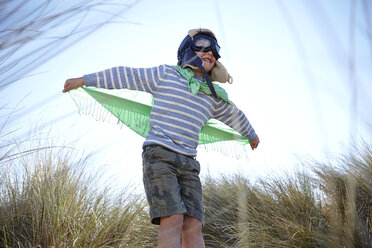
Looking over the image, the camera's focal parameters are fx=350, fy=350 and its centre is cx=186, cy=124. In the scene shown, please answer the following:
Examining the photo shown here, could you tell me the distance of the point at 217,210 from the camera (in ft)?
12.2

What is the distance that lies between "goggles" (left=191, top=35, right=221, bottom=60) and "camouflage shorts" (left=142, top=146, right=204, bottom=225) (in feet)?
2.97

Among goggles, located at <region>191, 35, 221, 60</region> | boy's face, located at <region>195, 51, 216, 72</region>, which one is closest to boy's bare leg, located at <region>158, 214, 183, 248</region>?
boy's face, located at <region>195, 51, 216, 72</region>

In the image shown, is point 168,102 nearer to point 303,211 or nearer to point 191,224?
point 191,224

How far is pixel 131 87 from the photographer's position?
8.03 ft

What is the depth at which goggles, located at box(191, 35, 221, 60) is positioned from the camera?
274 cm

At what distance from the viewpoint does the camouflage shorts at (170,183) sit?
212 centimetres

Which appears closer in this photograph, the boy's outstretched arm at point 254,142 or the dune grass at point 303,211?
the dune grass at point 303,211

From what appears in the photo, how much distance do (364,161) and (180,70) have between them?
1.74 m

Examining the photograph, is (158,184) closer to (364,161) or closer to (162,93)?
(162,93)

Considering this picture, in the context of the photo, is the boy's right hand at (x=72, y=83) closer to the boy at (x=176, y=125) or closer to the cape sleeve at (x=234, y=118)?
the boy at (x=176, y=125)

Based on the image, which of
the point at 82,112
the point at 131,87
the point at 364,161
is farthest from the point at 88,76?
the point at 364,161

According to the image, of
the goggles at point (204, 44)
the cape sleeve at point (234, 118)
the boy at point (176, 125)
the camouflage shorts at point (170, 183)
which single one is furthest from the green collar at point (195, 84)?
the camouflage shorts at point (170, 183)

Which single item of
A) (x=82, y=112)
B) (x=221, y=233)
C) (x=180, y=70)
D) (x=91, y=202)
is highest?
(x=180, y=70)

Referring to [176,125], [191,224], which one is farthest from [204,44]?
[191,224]
